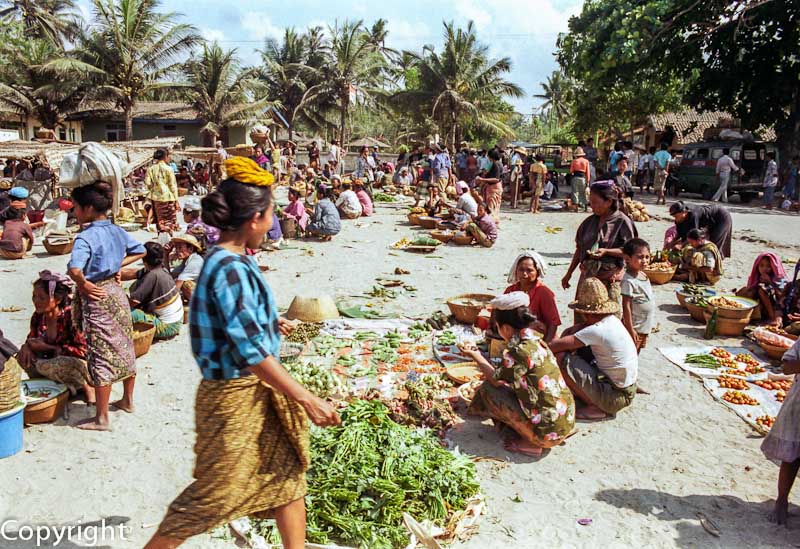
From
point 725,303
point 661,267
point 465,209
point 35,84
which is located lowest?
point 725,303

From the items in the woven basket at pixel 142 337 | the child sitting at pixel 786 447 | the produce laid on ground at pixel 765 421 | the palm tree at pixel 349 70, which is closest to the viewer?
the child sitting at pixel 786 447

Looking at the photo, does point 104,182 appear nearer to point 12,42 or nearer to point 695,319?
point 695,319

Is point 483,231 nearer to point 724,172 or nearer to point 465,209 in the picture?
point 465,209

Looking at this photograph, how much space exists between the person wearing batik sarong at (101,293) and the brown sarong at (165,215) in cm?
767

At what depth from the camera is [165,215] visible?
11562 millimetres

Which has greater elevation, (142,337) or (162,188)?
(162,188)

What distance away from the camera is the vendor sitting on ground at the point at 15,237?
9508 mm

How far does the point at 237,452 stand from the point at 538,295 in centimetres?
334

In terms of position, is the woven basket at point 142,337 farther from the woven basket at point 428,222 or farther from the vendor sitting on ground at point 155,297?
the woven basket at point 428,222

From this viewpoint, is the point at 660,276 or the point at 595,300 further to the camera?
the point at 660,276

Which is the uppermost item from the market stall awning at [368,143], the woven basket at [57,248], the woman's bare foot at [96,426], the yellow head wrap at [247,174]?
the market stall awning at [368,143]

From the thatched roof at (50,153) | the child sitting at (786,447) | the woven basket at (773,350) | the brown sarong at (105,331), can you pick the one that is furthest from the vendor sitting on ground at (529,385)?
the thatched roof at (50,153)

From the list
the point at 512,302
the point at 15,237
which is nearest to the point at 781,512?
the point at 512,302

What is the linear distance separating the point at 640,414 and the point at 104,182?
426cm
